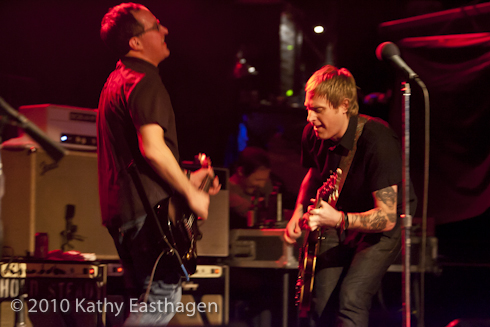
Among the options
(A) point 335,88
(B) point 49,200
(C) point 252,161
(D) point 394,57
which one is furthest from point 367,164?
(C) point 252,161

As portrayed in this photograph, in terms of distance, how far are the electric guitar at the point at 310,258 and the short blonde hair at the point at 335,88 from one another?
0.44 meters

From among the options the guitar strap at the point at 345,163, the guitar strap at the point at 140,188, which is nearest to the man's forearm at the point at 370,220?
the guitar strap at the point at 345,163

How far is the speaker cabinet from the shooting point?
395 centimetres

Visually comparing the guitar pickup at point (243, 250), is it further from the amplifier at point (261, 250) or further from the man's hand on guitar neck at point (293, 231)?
the man's hand on guitar neck at point (293, 231)

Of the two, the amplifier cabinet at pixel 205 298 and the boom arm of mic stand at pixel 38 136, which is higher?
the boom arm of mic stand at pixel 38 136

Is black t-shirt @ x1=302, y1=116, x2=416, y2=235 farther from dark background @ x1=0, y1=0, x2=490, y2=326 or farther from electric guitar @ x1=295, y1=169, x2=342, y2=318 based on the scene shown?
dark background @ x1=0, y1=0, x2=490, y2=326

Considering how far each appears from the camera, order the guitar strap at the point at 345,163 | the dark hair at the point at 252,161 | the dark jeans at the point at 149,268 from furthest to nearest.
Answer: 1. the dark hair at the point at 252,161
2. the guitar strap at the point at 345,163
3. the dark jeans at the point at 149,268

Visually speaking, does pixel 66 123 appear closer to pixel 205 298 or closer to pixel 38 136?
pixel 205 298

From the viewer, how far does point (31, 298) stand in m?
3.68

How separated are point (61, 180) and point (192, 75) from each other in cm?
282

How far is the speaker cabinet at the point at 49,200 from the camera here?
13.0 ft

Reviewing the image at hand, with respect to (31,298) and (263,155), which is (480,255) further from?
(31,298)

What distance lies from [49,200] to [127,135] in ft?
5.85

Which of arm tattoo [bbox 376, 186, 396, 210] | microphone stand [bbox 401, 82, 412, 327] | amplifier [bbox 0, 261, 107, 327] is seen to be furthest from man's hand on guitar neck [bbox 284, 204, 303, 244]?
amplifier [bbox 0, 261, 107, 327]
